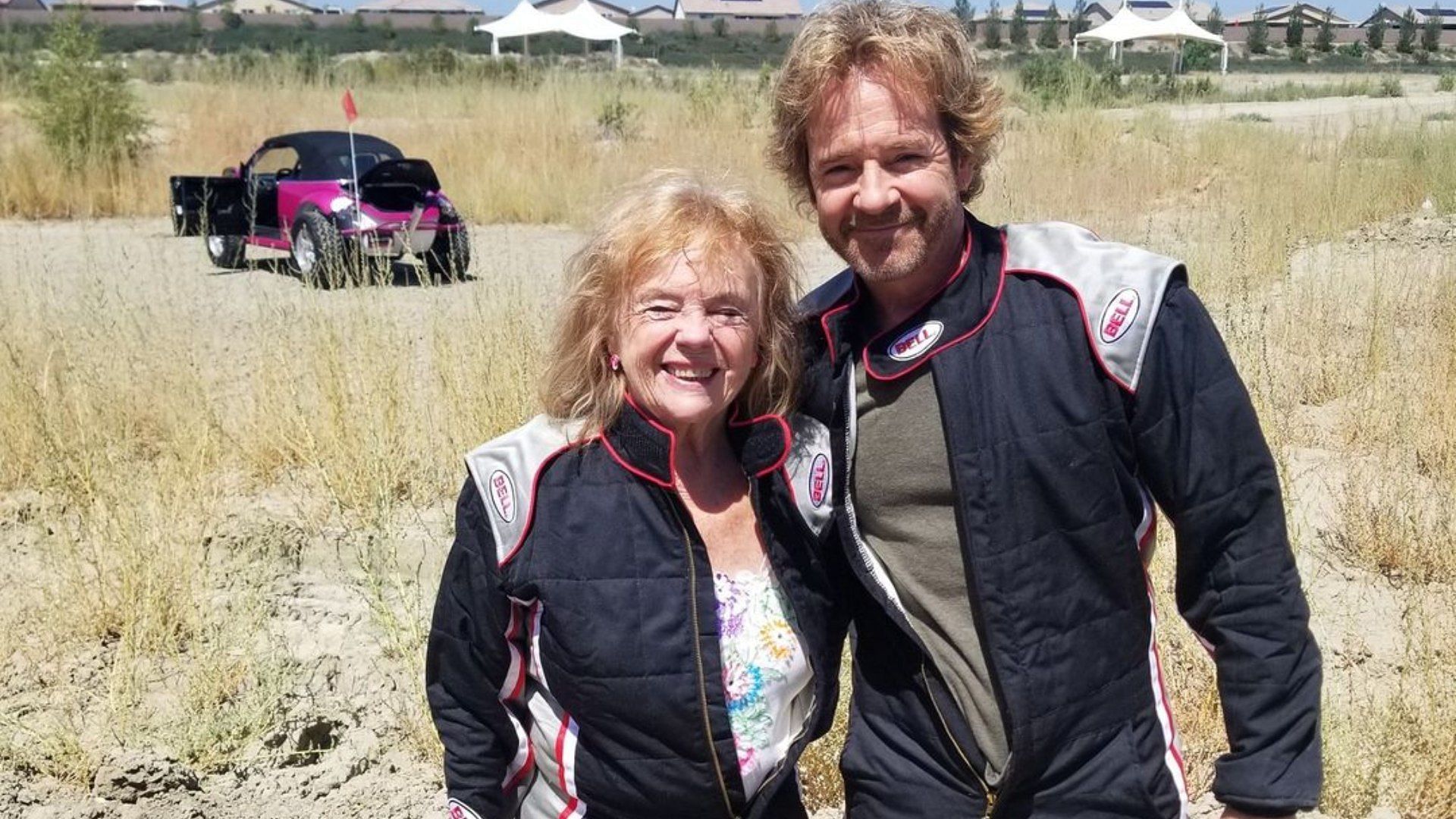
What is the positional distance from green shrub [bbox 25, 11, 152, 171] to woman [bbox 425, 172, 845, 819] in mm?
15123

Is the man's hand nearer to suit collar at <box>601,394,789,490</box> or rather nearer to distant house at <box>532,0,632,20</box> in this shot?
suit collar at <box>601,394,789,490</box>

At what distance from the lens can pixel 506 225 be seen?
1355cm

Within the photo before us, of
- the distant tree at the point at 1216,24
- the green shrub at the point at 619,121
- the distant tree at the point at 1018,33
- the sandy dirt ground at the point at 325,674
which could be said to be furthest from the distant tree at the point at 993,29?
the sandy dirt ground at the point at 325,674

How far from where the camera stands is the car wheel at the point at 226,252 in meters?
11.6

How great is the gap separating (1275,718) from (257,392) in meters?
4.61

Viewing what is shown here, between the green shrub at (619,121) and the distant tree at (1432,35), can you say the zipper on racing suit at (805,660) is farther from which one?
the distant tree at (1432,35)

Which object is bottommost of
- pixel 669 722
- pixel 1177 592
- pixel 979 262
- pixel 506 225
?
pixel 506 225

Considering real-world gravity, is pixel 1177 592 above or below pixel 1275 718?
above

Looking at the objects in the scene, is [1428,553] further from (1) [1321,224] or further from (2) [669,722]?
(1) [1321,224]

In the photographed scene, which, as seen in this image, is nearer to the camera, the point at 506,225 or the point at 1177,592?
the point at 1177,592

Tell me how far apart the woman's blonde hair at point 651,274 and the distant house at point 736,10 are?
88556 millimetres

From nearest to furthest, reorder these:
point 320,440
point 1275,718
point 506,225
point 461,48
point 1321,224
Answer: point 1275,718, point 320,440, point 1321,224, point 506,225, point 461,48

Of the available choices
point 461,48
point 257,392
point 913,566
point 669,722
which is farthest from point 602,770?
point 461,48

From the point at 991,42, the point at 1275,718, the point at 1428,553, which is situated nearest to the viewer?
the point at 1275,718
